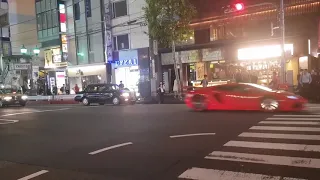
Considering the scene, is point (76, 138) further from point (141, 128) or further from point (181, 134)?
point (181, 134)

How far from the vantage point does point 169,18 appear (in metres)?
22.7

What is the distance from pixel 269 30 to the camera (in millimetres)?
22719

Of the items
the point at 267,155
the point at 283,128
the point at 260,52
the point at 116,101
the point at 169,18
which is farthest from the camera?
the point at 116,101

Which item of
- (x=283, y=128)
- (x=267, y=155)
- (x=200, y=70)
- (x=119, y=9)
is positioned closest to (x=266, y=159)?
(x=267, y=155)

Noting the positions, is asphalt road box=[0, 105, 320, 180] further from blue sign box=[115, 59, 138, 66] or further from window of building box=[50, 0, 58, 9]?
window of building box=[50, 0, 58, 9]

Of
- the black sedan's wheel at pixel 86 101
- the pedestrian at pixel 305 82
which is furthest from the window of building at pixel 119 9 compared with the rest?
the pedestrian at pixel 305 82

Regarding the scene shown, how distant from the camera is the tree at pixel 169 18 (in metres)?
22.6

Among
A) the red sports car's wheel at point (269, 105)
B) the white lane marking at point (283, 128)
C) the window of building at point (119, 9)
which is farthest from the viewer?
the window of building at point (119, 9)

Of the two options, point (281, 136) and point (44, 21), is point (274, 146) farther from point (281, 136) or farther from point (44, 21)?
point (44, 21)

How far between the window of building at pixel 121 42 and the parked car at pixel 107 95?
27.0 ft

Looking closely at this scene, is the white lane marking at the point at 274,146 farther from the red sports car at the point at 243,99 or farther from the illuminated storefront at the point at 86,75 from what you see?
the illuminated storefront at the point at 86,75

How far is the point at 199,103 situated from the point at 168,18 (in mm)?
9414

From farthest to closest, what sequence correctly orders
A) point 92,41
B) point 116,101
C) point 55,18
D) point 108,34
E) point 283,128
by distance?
point 55,18 < point 92,41 < point 108,34 < point 116,101 < point 283,128

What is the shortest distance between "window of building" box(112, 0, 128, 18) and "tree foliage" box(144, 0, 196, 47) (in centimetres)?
834
